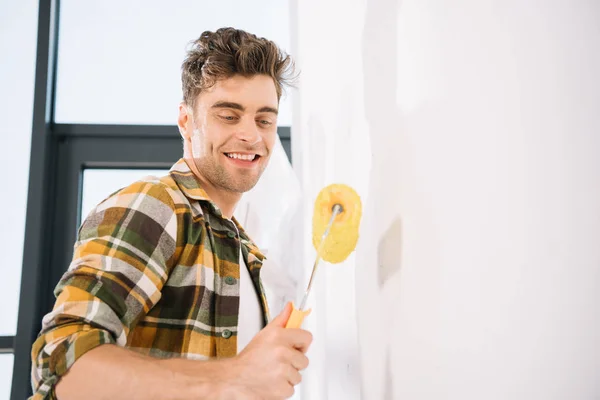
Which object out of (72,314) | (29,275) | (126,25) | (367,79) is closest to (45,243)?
(29,275)

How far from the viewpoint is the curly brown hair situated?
812 millimetres

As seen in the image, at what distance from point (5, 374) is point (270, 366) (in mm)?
1029

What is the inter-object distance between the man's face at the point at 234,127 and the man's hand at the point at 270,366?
0.38m

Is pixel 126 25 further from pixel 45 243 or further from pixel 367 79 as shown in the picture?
pixel 367 79

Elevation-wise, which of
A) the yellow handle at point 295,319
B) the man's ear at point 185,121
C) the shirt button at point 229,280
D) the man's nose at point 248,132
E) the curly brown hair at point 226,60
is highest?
the curly brown hair at point 226,60

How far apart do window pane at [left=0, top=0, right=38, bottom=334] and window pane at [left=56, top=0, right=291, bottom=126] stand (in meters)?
0.08

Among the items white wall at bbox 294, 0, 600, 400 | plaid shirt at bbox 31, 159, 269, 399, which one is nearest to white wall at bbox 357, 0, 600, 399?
white wall at bbox 294, 0, 600, 400

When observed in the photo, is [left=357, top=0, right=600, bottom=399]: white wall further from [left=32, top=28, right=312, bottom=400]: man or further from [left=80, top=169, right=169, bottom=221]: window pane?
[left=80, top=169, right=169, bottom=221]: window pane

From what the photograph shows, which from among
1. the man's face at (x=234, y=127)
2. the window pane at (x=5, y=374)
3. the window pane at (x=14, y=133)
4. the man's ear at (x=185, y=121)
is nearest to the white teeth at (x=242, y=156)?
the man's face at (x=234, y=127)

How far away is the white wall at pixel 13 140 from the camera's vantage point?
1198 mm

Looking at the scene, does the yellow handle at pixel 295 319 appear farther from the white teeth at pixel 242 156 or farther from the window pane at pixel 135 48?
the window pane at pixel 135 48

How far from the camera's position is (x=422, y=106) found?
2.05 feet

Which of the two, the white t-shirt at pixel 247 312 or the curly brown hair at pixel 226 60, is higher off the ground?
the curly brown hair at pixel 226 60

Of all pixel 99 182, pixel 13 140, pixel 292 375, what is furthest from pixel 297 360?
pixel 13 140
